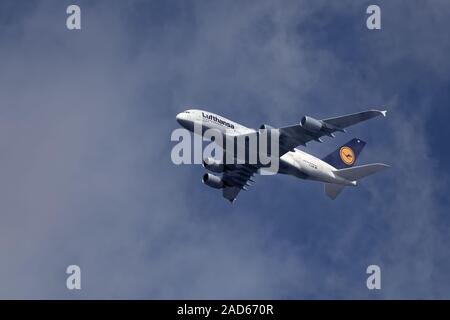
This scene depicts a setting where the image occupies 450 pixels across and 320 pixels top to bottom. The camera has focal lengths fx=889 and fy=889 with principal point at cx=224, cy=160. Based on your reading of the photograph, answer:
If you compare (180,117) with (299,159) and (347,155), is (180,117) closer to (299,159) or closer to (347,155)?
→ (299,159)

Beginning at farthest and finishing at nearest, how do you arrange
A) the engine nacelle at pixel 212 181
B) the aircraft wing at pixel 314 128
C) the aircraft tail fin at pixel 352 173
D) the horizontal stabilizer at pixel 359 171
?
the engine nacelle at pixel 212 181, the aircraft tail fin at pixel 352 173, the horizontal stabilizer at pixel 359 171, the aircraft wing at pixel 314 128

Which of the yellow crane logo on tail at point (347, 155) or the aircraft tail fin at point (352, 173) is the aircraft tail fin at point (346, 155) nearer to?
the yellow crane logo on tail at point (347, 155)

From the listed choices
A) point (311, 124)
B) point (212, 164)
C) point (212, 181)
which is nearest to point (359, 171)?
point (311, 124)

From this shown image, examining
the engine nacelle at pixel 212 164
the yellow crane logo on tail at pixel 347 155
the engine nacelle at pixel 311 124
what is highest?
the engine nacelle at pixel 311 124

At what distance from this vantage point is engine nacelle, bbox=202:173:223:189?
355 feet

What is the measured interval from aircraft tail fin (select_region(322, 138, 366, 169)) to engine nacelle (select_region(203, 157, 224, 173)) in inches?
515

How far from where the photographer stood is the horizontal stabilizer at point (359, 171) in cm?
10100

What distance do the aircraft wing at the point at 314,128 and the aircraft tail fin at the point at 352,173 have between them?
29.7ft

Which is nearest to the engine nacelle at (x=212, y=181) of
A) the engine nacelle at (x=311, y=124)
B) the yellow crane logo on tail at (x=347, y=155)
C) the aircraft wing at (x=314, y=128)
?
the aircraft wing at (x=314, y=128)

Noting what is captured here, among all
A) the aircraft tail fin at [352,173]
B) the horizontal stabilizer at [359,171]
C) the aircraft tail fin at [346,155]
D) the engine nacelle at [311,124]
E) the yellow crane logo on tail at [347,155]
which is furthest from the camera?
the yellow crane logo on tail at [347,155]

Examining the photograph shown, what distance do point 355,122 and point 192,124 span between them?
61.0 ft
